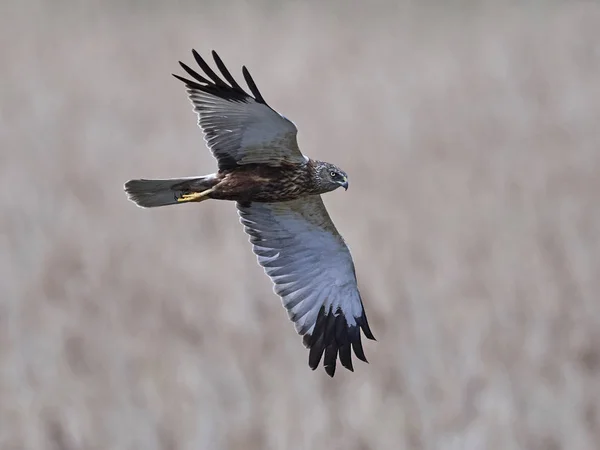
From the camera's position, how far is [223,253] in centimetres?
637

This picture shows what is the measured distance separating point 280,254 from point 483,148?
3663 millimetres

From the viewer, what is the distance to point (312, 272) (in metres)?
4.34

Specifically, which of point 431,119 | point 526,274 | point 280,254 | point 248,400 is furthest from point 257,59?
point 280,254

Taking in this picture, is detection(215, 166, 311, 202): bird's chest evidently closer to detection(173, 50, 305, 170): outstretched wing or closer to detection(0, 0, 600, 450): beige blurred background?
detection(173, 50, 305, 170): outstretched wing

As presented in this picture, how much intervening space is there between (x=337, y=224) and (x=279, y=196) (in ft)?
8.93

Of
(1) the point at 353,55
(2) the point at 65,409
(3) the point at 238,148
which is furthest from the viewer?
(1) the point at 353,55

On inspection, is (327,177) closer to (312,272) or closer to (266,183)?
(266,183)

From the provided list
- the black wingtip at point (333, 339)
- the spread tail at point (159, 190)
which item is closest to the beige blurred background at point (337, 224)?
the black wingtip at point (333, 339)

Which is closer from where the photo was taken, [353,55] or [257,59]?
[257,59]

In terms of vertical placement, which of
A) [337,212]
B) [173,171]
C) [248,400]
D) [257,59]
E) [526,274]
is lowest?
[248,400]

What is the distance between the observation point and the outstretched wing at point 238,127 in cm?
355

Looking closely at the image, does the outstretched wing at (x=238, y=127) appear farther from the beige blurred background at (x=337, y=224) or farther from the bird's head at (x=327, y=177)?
the beige blurred background at (x=337, y=224)

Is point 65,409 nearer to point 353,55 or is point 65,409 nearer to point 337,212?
point 337,212

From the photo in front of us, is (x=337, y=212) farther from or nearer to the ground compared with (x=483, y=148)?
nearer to the ground
